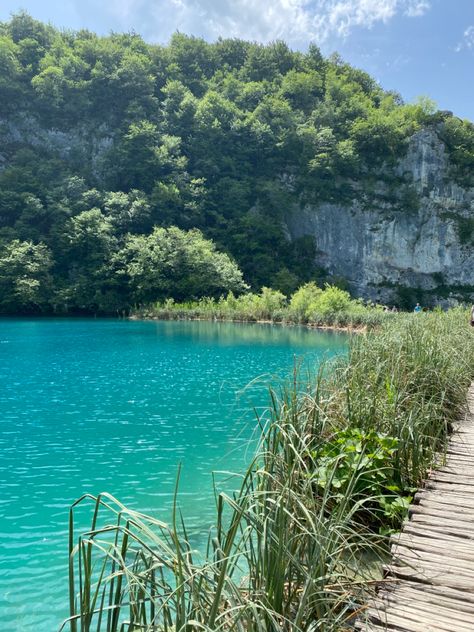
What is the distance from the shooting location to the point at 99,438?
7.25 m

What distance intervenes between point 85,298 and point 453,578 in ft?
114

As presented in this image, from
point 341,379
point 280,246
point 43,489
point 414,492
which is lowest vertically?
point 43,489

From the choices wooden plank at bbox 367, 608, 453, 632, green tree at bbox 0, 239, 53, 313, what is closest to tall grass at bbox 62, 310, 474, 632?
wooden plank at bbox 367, 608, 453, 632

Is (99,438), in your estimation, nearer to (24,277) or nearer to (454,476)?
(454,476)

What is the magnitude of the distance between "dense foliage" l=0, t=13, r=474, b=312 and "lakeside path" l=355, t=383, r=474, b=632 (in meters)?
32.1

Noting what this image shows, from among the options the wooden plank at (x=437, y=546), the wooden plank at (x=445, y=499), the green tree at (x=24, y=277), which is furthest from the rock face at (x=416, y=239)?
the wooden plank at (x=437, y=546)

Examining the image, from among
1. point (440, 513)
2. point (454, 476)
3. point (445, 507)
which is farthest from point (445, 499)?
point (454, 476)

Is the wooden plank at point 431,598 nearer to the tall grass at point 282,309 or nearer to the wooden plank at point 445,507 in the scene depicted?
the wooden plank at point 445,507

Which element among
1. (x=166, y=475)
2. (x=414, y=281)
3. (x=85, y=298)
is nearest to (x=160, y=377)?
(x=166, y=475)

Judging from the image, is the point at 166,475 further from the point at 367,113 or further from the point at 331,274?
the point at 367,113

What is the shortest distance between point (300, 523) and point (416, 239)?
42.5 m

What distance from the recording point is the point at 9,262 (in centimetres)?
3272

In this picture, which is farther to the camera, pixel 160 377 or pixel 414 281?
pixel 414 281

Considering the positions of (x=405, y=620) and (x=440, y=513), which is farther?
(x=440, y=513)
